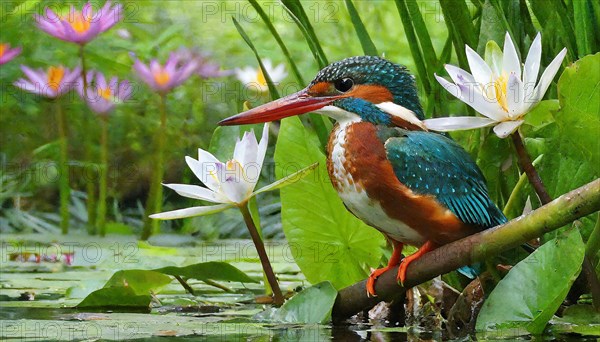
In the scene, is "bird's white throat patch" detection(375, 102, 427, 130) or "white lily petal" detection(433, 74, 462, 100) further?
"bird's white throat patch" detection(375, 102, 427, 130)

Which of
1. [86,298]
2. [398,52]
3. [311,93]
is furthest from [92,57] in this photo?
[311,93]

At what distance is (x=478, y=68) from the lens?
2.25 metres

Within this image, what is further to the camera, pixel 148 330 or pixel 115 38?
pixel 115 38

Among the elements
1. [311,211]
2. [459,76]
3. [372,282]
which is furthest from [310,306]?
[459,76]

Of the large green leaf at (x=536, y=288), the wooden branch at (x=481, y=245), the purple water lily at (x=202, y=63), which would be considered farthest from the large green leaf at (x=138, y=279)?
the purple water lily at (x=202, y=63)

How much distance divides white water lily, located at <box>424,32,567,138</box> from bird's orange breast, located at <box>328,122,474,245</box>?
0.48ft

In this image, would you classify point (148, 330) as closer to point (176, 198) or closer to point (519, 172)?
point (519, 172)

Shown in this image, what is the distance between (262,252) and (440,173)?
1.83 ft

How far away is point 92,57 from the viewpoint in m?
5.73

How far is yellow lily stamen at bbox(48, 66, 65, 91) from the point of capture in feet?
16.5

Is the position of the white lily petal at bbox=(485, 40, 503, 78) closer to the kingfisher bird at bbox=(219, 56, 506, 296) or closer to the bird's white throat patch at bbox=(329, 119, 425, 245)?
the kingfisher bird at bbox=(219, 56, 506, 296)

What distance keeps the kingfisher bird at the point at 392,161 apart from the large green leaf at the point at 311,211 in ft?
0.77

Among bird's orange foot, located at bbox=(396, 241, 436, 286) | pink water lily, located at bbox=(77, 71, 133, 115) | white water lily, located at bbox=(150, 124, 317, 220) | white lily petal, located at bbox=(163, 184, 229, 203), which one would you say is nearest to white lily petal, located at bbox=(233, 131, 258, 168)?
white water lily, located at bbox=(150, 124, 317, 220)

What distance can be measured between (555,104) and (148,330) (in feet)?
3.45
